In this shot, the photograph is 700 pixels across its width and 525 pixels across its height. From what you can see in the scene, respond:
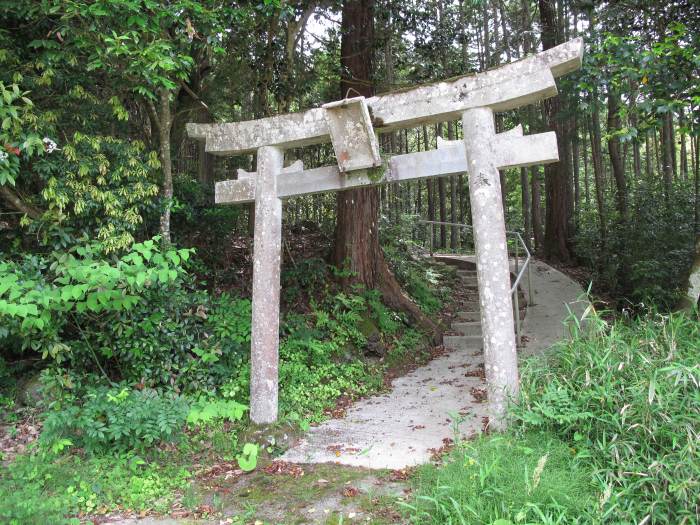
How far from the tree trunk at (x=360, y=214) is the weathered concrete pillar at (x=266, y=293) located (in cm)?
310

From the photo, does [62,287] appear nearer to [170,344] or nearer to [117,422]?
[117,422]

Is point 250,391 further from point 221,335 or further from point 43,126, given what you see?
point 43,126

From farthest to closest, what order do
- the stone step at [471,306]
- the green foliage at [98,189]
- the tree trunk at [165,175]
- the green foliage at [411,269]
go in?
the stone step at [471,306]
the green foliage at [411,269]
the tree trunk at [165,175]
the green foliage at [98,189]

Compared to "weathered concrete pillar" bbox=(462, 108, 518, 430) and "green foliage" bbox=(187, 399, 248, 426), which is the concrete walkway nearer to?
"weathered concrete pillar" bbox=(462, 108, 518, 430)

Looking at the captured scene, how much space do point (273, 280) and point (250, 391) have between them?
46.5 inches

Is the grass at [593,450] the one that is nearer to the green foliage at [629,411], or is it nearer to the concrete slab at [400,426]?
the green foliage at [629,411]

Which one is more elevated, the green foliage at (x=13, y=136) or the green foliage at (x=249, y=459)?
the green foliage at (x=13, y=136)

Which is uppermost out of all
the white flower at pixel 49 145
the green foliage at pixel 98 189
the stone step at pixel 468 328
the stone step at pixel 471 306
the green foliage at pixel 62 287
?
the white flower at pixel 49 145

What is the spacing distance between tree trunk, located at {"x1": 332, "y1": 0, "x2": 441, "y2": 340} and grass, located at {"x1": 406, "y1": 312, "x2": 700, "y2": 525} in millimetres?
4267

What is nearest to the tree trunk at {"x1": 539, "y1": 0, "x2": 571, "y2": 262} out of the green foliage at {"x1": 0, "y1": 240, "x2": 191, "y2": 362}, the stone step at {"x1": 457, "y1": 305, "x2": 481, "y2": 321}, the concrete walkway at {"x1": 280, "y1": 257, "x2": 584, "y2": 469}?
the stone step at {"x1": 457, "y1": 305, "x2": 481, "y2": 321}

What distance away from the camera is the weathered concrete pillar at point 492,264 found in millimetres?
4023

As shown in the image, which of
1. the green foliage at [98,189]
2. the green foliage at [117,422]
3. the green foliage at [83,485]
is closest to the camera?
the green foliage at [83,485]

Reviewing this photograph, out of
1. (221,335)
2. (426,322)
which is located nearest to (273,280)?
(221,335)

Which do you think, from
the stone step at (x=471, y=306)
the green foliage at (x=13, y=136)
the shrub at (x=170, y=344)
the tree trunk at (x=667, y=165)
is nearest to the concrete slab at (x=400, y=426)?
the shrub at (x=170, y=344)
